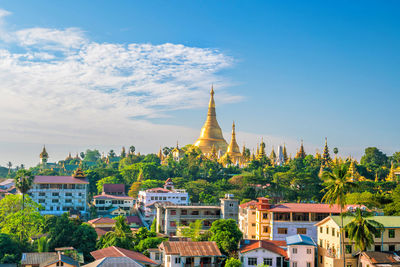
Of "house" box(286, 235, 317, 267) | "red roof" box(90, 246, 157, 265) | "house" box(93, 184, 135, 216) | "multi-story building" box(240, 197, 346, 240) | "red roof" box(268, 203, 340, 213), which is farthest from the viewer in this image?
"house" box(93, 184, 135, 216)

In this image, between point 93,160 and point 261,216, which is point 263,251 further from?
point 93,160

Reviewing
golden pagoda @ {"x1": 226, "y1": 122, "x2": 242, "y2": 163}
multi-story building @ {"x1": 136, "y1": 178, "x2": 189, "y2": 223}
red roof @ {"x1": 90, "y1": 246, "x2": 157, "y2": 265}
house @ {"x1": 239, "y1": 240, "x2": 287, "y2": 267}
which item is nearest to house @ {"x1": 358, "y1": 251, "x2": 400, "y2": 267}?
house @ {"x1": 239, "y1": 240, "x2": 287, "y2": 267}

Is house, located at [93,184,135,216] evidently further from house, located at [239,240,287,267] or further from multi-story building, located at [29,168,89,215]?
house, located at [239,240,287,267]

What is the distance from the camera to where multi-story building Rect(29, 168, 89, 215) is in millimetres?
73750

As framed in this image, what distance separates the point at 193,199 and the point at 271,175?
67.2 ft

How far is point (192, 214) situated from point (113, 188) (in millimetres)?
28683

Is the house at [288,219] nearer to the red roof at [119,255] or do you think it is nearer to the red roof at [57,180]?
the red roof at [119,255]

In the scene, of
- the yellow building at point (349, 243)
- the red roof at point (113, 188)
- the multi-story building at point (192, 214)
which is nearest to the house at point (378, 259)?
the yellow building at point (349, 243)

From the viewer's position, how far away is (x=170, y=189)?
3169 inches

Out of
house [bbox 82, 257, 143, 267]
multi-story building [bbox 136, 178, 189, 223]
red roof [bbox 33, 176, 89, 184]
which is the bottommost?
house [bbox 82, 257, 143, 267]

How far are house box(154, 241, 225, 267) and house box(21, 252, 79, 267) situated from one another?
7898 mm

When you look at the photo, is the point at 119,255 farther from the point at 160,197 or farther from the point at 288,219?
the point at 160,197

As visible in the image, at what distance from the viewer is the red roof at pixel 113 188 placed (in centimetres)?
8500

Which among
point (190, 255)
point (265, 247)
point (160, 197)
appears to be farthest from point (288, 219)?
point (160, 197)
